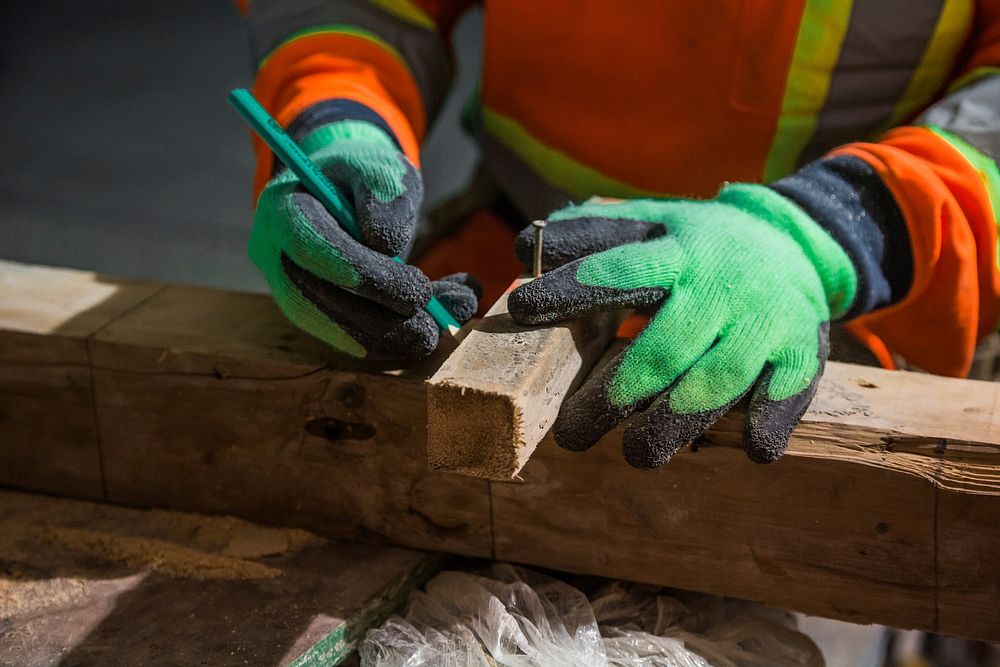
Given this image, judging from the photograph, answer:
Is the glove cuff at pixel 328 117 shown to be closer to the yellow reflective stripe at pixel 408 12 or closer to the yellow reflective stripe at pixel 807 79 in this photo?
the yellow reflective stripe at pixel 408 12

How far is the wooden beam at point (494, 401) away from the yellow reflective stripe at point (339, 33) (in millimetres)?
824

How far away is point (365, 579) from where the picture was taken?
1332 millimetres

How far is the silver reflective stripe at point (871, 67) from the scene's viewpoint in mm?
1538

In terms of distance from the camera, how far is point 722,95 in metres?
1.63

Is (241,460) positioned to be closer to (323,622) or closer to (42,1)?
(323,622)

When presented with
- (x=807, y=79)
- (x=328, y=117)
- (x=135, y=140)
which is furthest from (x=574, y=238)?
(x=135, y=140)

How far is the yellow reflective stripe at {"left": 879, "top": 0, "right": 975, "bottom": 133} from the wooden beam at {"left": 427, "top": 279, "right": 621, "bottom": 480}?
0.85 metres

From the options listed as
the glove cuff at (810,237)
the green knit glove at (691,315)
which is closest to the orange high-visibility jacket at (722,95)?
the glove cuff at (810,237)

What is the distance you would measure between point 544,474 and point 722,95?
0.68 metres

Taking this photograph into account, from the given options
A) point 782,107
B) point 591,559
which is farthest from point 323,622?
point 782,107

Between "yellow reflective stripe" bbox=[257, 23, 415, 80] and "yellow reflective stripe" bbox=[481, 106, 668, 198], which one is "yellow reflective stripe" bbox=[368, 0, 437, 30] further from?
"yellow reflective stripe" bbox=[481, 106, 668, 198]

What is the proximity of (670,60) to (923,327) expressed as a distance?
0.55 metres

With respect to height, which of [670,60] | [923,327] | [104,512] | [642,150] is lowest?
[104,512]

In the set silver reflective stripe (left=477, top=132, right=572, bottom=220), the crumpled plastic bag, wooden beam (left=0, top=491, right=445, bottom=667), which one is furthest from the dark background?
the crumpled plastic bag
